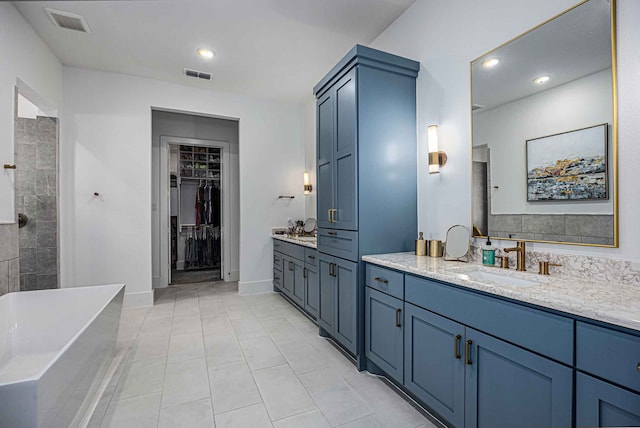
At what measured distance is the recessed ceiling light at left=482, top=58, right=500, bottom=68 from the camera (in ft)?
5.83

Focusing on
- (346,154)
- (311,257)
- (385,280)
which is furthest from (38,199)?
(385,280)

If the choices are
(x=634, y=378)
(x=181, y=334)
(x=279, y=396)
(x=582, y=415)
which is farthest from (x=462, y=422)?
(x=181, y=334)

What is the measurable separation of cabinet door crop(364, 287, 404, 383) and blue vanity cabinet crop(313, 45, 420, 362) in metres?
0.08

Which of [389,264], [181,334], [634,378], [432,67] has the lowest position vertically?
[181,334]

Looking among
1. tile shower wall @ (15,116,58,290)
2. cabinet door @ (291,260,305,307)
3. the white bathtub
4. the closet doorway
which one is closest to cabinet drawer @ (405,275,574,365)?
the white bathtub

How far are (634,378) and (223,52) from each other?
353cm

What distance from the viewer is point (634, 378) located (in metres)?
0.81

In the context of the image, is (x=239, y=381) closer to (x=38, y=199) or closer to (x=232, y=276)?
(x=38, y=199)

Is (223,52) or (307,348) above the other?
(223,52)

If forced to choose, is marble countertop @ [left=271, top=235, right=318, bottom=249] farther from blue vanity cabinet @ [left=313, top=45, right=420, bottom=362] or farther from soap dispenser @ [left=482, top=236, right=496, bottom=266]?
soap dispenser @ [left=482, top=236, right=496, bottom=266]

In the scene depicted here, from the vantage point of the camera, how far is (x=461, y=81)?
78.5 inches

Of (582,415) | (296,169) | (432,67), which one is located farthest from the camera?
(296,169)

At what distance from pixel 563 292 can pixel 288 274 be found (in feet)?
9.34

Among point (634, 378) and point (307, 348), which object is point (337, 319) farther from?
point (634, 378)
